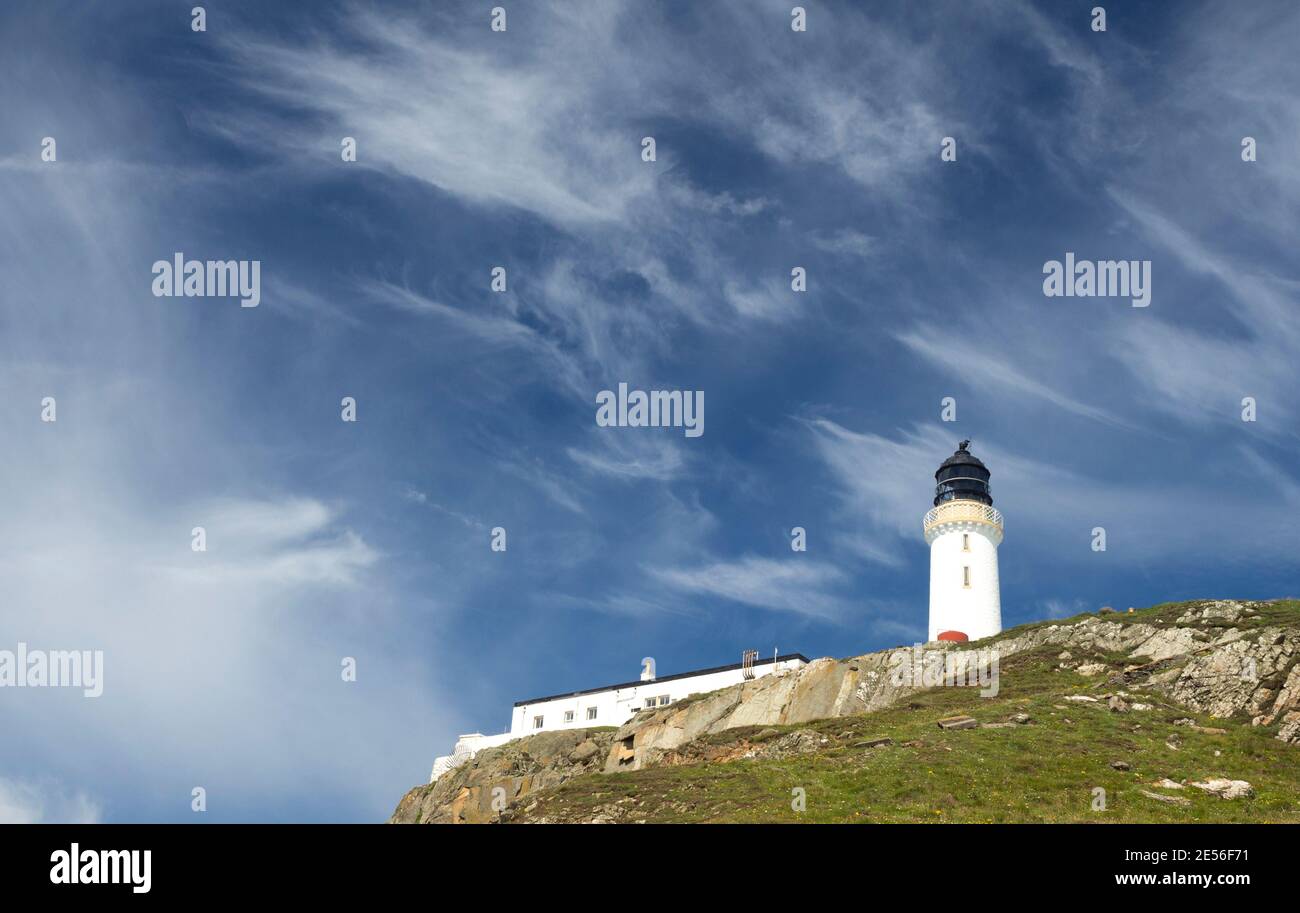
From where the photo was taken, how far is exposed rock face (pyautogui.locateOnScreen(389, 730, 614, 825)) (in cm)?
7225

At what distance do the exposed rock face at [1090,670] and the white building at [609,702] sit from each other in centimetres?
684

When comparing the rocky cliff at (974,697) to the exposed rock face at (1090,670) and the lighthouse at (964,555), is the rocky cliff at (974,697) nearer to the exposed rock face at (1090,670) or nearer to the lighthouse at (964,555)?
the exposed rock face at (1090,670)

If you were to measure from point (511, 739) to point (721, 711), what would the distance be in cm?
2544

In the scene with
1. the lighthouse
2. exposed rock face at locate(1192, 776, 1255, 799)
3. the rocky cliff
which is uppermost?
the lighthouse

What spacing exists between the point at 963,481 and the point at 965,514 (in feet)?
14.4

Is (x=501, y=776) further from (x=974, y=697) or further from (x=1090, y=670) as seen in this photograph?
(x=1090, y=670)

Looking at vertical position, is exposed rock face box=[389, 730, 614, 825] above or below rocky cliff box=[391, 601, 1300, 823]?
below

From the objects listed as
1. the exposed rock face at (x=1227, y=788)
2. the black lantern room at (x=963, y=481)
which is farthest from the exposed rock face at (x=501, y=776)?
the exposed rock face at (x=1227, y=788)

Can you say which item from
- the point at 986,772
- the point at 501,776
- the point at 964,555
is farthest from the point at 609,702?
the point at 986,772

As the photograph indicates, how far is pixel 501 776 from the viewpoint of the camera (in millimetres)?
75312

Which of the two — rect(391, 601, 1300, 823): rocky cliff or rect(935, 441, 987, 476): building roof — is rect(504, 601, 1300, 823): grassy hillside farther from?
rect(935, 441, 987, 476): building roof

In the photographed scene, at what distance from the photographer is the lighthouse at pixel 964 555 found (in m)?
79.3

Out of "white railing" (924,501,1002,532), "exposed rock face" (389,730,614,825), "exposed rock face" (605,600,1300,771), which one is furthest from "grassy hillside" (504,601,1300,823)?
"white railing" (924,501,1002,532)
